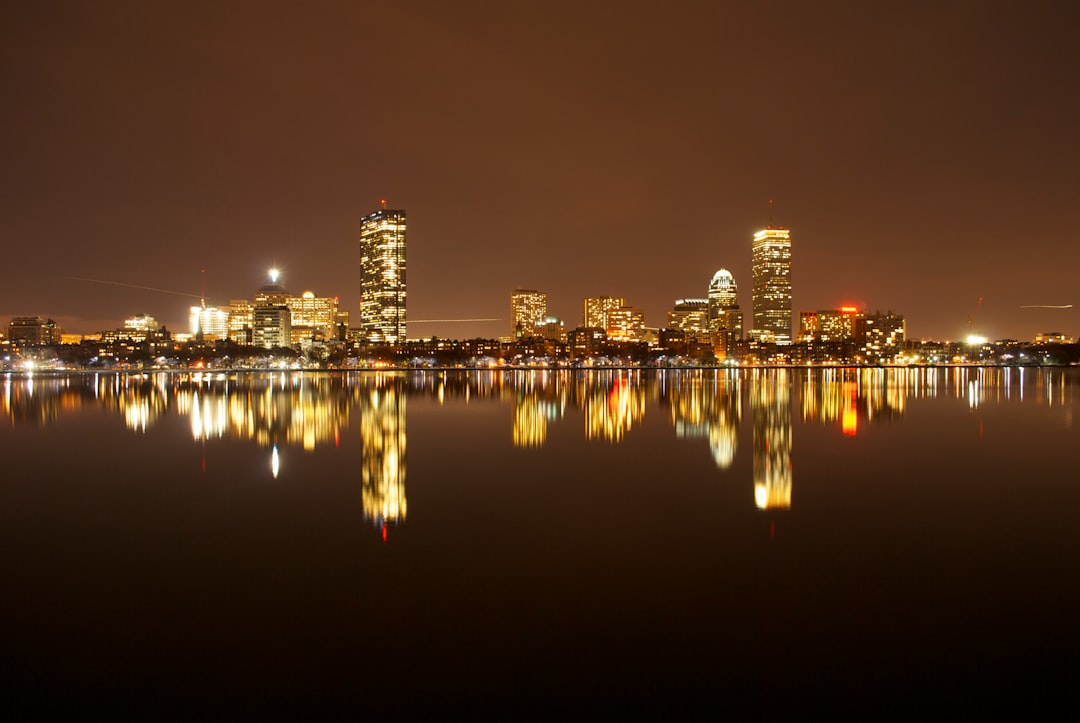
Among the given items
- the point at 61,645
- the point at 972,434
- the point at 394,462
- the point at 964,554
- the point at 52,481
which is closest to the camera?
the point at 61,645

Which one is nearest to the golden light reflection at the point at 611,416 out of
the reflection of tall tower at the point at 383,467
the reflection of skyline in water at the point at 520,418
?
the reflection of skyline in water at the point at 520,418

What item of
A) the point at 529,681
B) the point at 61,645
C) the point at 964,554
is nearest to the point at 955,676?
the point at 529,681

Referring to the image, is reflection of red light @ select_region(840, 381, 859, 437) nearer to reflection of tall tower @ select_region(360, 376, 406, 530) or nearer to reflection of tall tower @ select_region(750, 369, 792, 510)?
reflection of tall tower @ select_region(750, 369, 792, 510)

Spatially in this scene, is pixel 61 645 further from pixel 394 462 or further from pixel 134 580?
pixel 394 462

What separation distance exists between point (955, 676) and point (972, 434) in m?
23.5

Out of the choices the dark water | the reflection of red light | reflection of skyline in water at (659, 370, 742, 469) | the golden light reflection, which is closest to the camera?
the dark water

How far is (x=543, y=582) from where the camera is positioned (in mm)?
9734

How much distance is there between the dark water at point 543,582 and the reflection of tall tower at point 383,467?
124 mm

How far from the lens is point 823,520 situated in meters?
13.2

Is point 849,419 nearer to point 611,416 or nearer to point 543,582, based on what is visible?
point 611,416

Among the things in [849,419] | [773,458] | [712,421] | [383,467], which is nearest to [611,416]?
[712,421]

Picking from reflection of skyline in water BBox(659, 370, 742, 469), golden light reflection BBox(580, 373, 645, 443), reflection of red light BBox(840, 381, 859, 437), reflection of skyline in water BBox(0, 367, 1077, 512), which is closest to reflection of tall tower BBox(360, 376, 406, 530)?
reflection of skyline in water BBox(0, 367, 1077, 512)

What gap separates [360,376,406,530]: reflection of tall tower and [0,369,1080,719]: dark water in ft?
0.41

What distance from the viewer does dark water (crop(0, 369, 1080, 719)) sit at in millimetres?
6809
